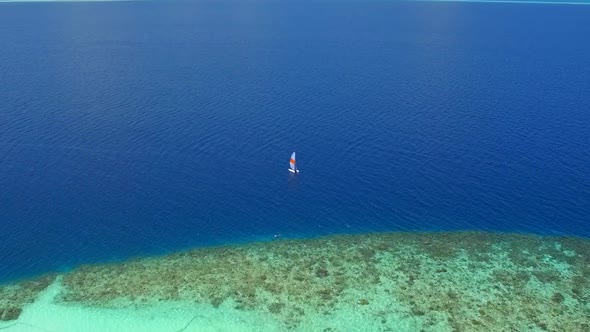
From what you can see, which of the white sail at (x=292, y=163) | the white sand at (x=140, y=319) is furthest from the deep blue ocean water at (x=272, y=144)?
the white sand at (x=140, y=319)

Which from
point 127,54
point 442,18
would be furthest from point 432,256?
point 442,18

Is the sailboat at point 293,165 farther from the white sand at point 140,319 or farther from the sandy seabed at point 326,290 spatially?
the white sand at point 140,319

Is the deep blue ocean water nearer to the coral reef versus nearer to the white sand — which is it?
the coral reef

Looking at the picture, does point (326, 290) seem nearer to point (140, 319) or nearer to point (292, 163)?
point (140, 319)

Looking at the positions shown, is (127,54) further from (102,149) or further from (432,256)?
(432,256)

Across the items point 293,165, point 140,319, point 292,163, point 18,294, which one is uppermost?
point 292,163

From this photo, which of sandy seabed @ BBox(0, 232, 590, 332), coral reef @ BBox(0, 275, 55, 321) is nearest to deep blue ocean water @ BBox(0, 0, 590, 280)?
coral reef @ BBox(0, 275, 55, 321)

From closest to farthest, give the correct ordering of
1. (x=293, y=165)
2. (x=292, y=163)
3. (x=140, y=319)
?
(x=140, y=319) < (x=292, y=163) < (x=293, y=165)

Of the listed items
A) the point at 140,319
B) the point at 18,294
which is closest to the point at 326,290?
the point at 140,319

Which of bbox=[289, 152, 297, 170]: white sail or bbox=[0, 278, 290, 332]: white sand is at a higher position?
bbox=[289, 152, 297, 170]: white sail
